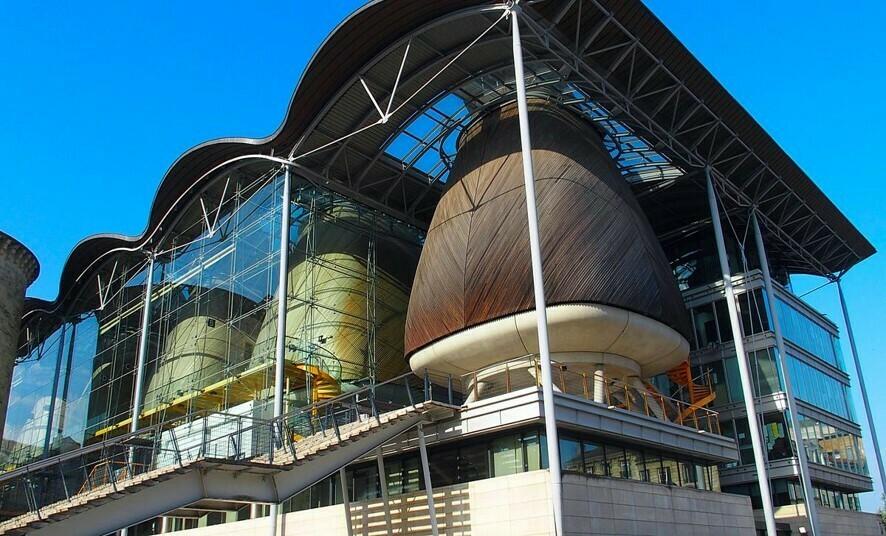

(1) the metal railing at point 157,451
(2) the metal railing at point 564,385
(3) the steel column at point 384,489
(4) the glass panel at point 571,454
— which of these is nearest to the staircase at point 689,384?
(2) the metal railing at point 564,385

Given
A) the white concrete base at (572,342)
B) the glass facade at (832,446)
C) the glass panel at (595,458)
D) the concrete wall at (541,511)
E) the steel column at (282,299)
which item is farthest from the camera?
the glass facade at (832,446)

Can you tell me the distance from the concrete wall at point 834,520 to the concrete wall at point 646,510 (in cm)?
745

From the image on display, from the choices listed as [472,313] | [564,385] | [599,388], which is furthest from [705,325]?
[472,313]

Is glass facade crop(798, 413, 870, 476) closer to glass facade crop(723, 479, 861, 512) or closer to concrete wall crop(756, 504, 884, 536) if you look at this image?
glass facade crop(723, 479, 861, 512)

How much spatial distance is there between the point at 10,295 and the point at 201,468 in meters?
14.3

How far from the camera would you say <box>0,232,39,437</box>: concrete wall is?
86.8ft

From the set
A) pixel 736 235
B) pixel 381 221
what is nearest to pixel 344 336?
pixel 381 221

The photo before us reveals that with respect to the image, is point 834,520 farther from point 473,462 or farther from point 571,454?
A: point 473,462

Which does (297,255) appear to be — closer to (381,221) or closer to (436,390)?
(381,221)

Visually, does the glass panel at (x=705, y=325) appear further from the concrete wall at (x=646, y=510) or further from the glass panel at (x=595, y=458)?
the glass panel at (x=595, y=458)

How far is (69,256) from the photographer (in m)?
46.1

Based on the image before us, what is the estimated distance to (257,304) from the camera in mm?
33938

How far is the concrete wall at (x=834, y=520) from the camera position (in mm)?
32375

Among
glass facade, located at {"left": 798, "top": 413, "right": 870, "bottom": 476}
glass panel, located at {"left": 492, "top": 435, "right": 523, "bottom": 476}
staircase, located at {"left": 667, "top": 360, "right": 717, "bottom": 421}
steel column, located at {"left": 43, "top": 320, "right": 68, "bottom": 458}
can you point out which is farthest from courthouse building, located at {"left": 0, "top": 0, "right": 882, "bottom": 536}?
steel column, located at {"left": 43, "top": 320, "right": 68, "bottom": 458}
